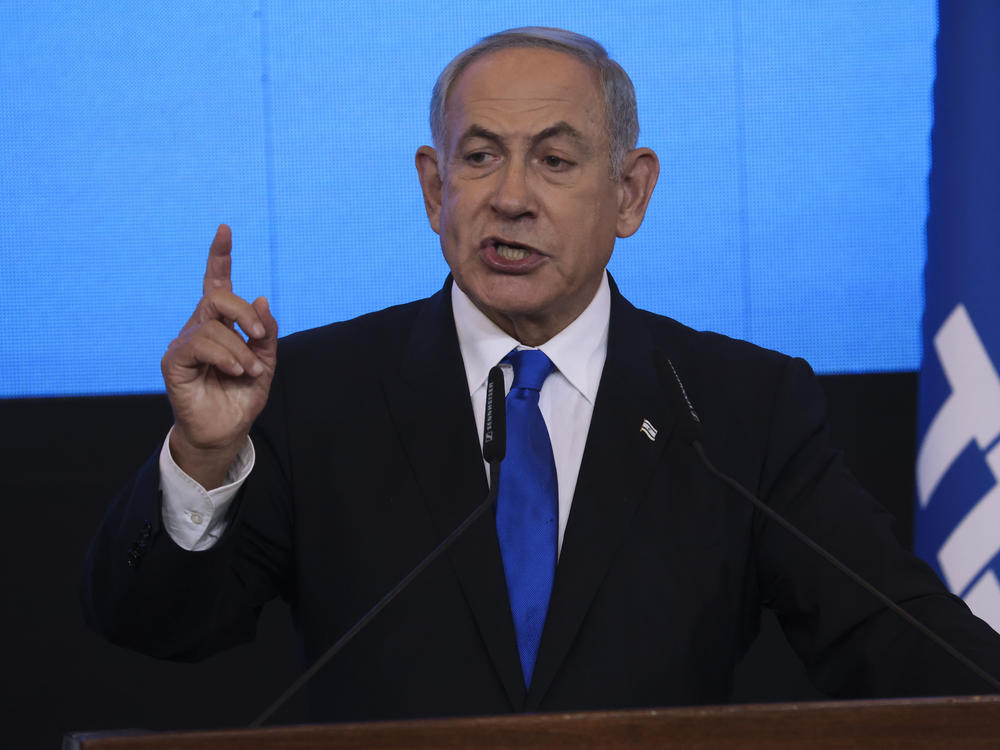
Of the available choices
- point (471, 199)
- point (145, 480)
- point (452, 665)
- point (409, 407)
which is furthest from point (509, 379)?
point (145, 480)

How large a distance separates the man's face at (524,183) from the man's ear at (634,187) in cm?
10

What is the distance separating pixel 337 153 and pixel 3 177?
2.26 ft

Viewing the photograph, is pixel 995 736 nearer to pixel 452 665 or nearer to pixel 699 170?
pixel 452 665

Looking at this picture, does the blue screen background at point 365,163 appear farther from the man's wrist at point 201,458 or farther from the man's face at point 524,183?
the man's wrist at point 201,458

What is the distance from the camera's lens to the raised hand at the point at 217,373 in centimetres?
109

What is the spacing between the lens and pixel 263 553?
54.3 inches

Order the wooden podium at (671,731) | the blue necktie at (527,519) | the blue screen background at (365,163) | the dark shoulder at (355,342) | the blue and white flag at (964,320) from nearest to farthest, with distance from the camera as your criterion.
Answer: the wooden podium at (671,731)
the blue necktie at (527,519)
the dark shoulder at (355,342)
the blue and white flag at (964,320)
the blue screen background at (365,163)

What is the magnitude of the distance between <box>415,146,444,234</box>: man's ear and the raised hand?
49 cm

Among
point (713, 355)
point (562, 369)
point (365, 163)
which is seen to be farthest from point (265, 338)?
point (365, 163)

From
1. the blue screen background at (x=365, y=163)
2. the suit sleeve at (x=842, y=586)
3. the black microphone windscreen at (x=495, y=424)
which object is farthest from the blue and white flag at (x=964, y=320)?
→ the black microphone windscreen at (x=495, y=424)

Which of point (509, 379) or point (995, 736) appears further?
point (509, 379)

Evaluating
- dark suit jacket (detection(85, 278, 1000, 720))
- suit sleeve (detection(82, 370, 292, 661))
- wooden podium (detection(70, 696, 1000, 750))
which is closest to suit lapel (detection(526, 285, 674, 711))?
dark suit jacket (detection(85, 278, 1000, 720))

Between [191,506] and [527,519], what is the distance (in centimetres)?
40

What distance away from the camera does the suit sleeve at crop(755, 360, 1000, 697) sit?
3.88 feet
